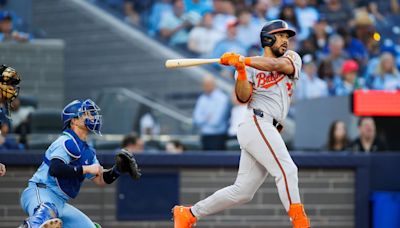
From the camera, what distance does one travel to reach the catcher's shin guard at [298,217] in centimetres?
733

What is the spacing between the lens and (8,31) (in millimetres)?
13859

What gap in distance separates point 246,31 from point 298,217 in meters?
7.87

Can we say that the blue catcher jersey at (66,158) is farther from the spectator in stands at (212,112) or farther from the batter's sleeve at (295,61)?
the spectator in stands at (212,112)

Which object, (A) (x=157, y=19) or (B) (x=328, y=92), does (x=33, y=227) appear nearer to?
(B) (x=328, y=92)

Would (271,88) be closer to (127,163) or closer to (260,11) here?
(127,163)

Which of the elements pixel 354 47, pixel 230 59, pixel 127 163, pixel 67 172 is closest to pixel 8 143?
pixel 127 163

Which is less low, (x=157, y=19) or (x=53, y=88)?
(x=157, y=19)

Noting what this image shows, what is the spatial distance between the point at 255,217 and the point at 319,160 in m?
0.84

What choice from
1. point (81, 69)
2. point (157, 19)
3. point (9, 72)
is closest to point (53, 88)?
point (81, 69)

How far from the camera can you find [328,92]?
1377 cm

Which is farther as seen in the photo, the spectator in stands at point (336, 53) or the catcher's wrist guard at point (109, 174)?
the spectator in stands at point (336, 53)

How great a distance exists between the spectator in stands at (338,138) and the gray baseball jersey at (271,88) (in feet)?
11.3

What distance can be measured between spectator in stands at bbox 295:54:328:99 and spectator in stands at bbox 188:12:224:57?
1.61 m

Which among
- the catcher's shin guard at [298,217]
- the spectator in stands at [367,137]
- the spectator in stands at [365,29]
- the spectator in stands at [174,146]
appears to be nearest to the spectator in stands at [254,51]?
the spectator in stands at [365,29]
